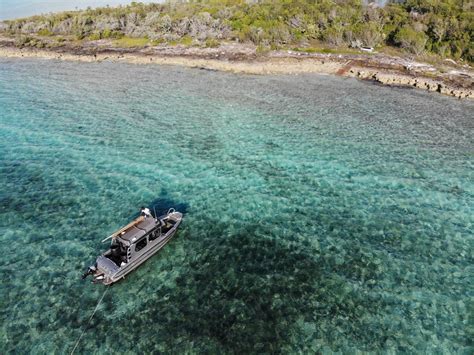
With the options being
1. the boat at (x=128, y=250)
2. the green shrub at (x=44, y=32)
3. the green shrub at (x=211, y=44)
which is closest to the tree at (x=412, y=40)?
the green shrub at (x=211, y=44)

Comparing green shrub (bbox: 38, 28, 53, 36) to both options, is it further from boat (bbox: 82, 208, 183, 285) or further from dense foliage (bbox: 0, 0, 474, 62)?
boat (bbox: 82, 208, 183, 285)

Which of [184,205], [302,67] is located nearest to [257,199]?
[184,205]

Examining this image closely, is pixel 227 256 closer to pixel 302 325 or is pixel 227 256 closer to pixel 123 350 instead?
pixel 302 325

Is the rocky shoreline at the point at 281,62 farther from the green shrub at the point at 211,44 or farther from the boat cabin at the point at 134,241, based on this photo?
the boat cabin at the point at 134,241

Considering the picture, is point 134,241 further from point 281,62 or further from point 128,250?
point 281,62

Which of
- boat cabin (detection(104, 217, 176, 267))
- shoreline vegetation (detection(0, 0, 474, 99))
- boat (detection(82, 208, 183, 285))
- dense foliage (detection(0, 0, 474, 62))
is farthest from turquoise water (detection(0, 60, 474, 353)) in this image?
dense foliage (detection(0, 0, 474, 62))

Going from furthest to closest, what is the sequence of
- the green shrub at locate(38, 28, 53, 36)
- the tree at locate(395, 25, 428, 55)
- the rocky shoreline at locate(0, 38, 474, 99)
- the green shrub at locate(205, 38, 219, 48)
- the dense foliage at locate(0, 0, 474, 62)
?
1. the green shrub at locate(38, 28, 53, 36)
2. the green shrub at locate(205, 38, 219, 48)
3. the dense foliage at locate(0, 0, 474, 62)
4. the tree at locate(395, 25, 428, 55)
5. the rocky shoreline at locate(0, 38, 474, 99)
